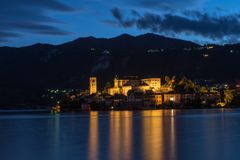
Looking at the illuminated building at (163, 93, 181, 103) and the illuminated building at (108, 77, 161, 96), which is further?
the illuminated building at (108, 77, 161, 96)

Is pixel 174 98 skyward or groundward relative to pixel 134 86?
groundward

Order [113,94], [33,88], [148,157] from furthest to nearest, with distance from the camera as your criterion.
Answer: [33,88] → [113,94] → [148,157]

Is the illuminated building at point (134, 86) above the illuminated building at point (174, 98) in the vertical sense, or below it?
above

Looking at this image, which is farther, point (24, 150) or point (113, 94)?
point (113, 94)

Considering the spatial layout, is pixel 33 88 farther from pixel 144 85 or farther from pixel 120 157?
pixel 120 157

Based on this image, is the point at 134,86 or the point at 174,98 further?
the point at 134,86

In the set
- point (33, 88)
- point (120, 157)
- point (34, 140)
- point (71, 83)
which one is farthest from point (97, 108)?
point (120, 157)

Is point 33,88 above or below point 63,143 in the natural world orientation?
above

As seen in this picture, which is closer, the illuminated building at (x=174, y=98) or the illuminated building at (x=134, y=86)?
the illuminated building at (x=174, y=98)

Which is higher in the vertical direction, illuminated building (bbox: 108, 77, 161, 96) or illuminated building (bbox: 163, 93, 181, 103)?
illuminated building (bbox: 108, 77, 161, 96)

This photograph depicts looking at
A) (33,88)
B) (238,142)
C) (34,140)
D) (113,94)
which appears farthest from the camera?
(33,88)

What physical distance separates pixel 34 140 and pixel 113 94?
10517 centimetres

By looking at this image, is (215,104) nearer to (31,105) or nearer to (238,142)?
(31,105)

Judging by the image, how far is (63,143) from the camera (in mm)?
28109
